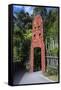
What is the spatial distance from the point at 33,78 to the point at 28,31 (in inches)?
18.1

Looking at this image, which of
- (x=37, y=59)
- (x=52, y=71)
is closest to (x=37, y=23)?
(x=37, y=59)

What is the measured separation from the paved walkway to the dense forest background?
0.50 feet

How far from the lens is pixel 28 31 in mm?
2592

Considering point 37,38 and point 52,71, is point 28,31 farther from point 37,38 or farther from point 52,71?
point 52,71

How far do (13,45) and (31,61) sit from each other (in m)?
0.24

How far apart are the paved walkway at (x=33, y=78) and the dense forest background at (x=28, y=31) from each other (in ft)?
0.50

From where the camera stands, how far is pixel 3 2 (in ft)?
8.32

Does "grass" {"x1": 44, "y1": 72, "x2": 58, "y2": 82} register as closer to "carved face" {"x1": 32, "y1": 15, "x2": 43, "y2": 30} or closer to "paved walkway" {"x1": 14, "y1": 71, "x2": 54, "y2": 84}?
"paved walkway" {"x1": 14, "y1": 71, "x2": 54, "y2": 84}

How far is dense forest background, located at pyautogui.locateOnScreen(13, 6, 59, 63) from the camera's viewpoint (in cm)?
256

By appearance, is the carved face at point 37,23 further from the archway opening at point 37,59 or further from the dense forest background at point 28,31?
the archway opening at point 37,59

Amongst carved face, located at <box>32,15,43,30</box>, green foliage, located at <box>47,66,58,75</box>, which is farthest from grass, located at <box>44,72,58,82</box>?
carved face, located at <box>32,15,43,30</box>

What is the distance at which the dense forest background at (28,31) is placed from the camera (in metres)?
2.56

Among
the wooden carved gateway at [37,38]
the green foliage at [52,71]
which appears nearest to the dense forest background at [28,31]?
the wooden carved gateway at [37,38]

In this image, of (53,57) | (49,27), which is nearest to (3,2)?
(49,27)
